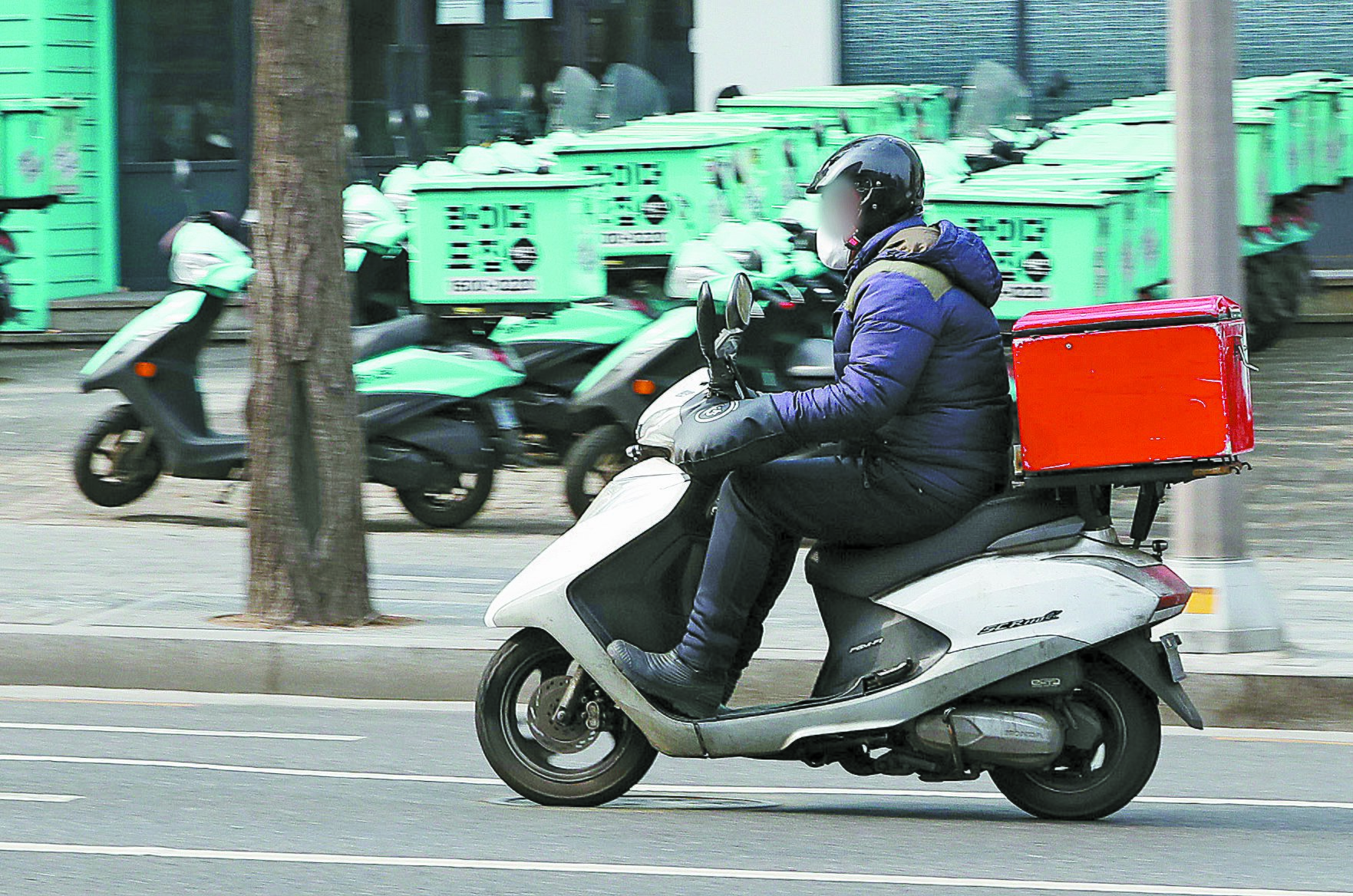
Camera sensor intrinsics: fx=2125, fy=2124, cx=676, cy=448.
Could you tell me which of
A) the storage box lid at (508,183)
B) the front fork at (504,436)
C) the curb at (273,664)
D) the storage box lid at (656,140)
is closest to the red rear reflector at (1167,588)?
the curb at (273,664)

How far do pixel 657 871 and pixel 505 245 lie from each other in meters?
6.50

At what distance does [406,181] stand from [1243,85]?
7.47m

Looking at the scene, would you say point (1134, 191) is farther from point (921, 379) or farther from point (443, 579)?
point (921, 379)

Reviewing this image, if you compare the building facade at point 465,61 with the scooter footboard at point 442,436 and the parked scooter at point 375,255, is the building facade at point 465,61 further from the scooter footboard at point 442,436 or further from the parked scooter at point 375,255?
the scooter footboard at point 442,436

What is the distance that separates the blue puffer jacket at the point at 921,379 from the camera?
16.6 ft

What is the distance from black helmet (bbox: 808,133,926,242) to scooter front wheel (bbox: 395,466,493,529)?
17.4 feet

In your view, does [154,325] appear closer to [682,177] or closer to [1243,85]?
[682,177]

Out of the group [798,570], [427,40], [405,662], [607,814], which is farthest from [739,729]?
[427,40]

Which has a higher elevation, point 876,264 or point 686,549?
point 876,264

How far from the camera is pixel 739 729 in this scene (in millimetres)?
5277

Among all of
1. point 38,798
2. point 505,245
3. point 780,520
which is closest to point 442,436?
point 505,245

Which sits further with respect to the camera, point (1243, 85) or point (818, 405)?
point (1243, 85)

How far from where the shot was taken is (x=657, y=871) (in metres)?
4.83

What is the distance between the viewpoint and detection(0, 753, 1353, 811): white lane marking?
5.74m
